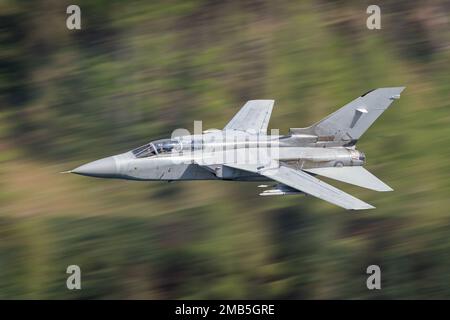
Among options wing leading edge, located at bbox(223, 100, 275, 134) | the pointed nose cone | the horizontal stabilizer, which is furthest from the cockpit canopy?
the horizontal stabilizer

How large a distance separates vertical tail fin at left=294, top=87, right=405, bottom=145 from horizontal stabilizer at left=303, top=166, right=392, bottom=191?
953mm

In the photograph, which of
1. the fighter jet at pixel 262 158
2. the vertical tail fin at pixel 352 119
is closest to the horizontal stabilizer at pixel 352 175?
the fighter jet at pixel 262 158

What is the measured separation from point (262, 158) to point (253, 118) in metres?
2.60

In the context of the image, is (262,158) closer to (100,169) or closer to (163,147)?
(163,147)

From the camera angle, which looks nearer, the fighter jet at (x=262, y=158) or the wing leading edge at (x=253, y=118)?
the fighter jet at (x=262, y=158)

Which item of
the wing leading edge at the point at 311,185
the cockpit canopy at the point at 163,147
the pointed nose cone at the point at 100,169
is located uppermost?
the cockpit canopy at the point at 163,147

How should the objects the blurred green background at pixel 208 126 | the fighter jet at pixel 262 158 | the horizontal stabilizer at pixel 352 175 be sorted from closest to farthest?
the fighter jet at pixel 262 158, the horizontal stabilizer at pixel 352 175, the blurred green background at pixel 208 126

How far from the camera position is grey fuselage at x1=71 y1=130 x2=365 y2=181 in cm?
2917

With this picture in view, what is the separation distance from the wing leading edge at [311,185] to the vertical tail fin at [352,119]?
73.2 inches

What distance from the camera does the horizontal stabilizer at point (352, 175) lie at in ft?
97.5

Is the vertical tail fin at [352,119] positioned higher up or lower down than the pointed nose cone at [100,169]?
higher up

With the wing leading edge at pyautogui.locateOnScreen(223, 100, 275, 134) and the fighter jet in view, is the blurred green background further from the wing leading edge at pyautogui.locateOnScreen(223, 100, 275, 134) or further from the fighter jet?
the fighter jet

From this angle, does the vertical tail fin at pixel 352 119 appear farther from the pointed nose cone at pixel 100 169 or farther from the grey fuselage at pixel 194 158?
the pointed nose cone at pixel 100 169

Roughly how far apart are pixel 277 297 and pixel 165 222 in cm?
508
